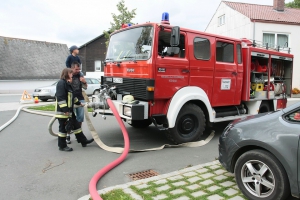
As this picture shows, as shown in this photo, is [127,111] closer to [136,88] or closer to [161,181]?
[136,88]

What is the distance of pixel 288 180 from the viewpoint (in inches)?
107

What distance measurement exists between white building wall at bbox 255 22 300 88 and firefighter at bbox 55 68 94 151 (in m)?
18.6

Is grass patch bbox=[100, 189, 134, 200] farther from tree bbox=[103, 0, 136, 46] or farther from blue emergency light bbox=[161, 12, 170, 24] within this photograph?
tree bbox=[103, 0, 136, 46]

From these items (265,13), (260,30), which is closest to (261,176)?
(260,30)

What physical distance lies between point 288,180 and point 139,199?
67.9 inches

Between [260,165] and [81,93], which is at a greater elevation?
[81,93]

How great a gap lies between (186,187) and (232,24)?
21.7 meters

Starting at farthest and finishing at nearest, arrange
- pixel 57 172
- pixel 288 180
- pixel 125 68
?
1. pixel 125 68
2. pixel 57 172
3. pixel 288 180

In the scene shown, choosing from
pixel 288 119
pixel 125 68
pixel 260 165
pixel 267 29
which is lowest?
pixel 260 165

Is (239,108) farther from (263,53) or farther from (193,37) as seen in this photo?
(193,37)

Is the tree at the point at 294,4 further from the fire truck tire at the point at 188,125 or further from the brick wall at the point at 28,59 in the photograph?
the fire truck tire at the point at 188,125

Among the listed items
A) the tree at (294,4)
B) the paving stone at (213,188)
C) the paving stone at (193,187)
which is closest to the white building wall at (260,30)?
the paving stone at (213,188)

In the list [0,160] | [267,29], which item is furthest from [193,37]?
[267,29]

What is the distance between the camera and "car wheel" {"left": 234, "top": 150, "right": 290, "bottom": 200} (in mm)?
2740
